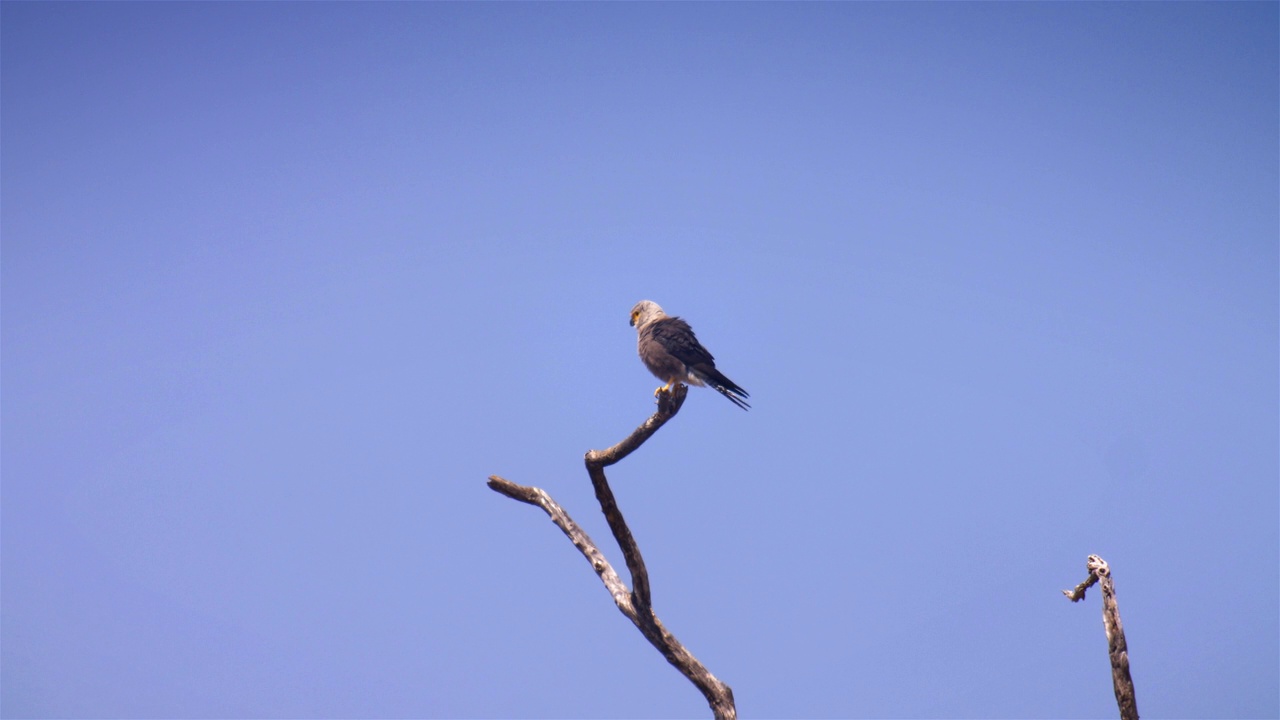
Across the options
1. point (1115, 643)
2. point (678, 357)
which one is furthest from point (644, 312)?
point (1115, 643)

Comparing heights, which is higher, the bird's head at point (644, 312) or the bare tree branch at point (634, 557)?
the bird's head at point (644, 312)

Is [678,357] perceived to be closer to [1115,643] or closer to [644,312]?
[644,312]

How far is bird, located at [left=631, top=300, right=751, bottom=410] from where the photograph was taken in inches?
285

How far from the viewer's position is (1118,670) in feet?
15.9

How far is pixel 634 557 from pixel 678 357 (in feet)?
8.23

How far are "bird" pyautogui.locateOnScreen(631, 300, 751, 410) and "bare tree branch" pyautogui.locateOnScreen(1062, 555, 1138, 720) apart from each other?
2.88 meters

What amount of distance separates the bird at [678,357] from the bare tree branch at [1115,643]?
2.88m

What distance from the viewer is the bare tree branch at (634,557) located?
5219 millimetres

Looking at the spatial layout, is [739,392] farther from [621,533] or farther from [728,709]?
[728,709]

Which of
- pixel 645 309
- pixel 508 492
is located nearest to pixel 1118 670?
pixel 508 492

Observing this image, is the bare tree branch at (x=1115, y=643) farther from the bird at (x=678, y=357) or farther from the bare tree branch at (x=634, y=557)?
the bird at (x=678, y=357)

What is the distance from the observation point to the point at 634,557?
5391 millimetres

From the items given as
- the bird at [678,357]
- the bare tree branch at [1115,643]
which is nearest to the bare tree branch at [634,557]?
the bird at [678,357]

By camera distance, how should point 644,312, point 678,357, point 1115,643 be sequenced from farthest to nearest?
point 644,312, point 678,357, point 1115,643
